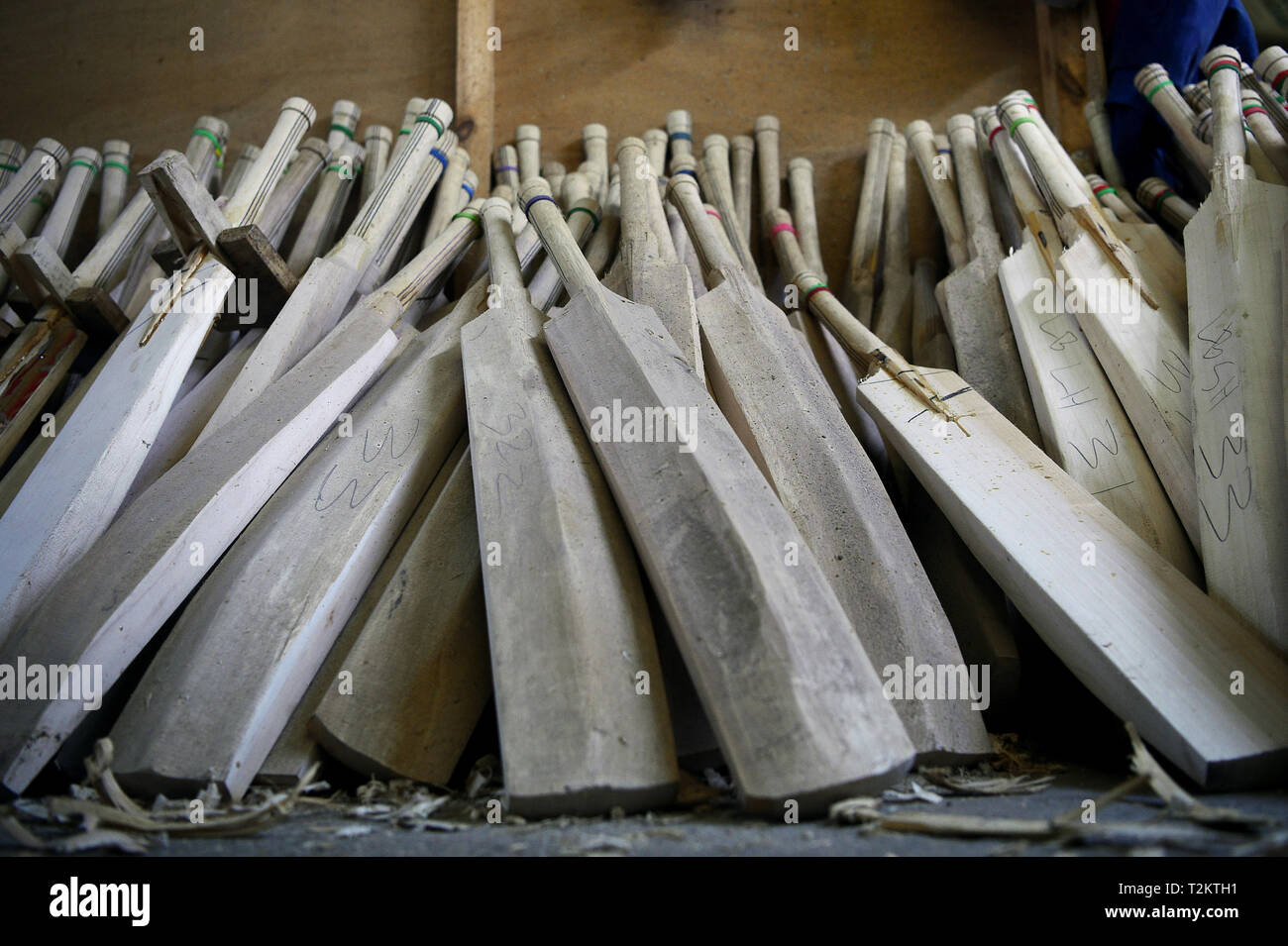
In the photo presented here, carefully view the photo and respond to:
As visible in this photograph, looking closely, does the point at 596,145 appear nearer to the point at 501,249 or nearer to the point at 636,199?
the point at 636,199

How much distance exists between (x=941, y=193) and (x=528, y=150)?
1.39 meters

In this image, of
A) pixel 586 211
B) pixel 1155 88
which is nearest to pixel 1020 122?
pixel 1155 88

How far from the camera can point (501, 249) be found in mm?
2357

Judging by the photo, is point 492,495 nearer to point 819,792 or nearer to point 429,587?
point 429,587

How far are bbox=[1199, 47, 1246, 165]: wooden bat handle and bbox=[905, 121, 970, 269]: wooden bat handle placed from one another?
65 centimetres

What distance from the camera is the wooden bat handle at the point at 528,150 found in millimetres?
3167

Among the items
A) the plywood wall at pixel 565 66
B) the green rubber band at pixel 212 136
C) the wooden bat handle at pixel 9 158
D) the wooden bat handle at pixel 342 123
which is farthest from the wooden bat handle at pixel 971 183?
the wooden bat handle at pixel 9 158

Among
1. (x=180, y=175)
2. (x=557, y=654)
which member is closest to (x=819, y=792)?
(x=557, y=654)

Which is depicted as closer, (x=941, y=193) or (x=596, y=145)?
(x=941, y=193)

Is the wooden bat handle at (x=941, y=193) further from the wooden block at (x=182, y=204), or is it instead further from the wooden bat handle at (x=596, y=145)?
the wooden block at (x=182, y=204)

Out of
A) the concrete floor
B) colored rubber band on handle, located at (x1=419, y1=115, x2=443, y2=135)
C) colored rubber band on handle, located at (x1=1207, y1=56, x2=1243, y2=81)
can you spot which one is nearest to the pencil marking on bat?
the concrete floor

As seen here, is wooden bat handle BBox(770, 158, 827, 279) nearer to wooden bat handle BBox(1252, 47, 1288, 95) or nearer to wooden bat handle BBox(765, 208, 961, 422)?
wooden bat handle BBox(765, 208, 961, 422)

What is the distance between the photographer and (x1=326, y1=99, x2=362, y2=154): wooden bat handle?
3182mm

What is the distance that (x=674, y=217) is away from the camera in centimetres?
274
